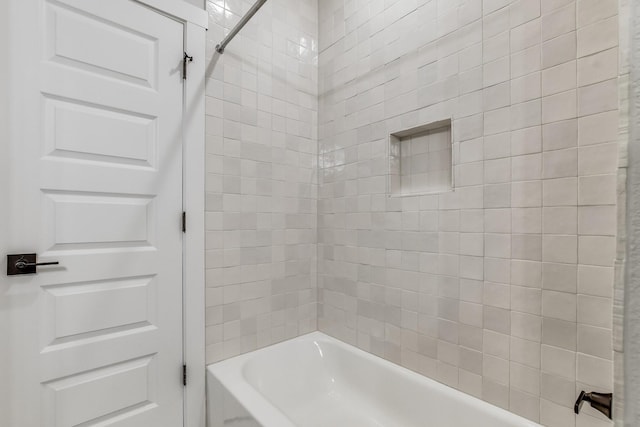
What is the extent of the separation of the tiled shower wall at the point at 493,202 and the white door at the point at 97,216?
1044mm

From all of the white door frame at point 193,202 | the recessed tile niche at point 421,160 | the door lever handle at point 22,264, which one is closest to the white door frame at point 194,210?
the white door frame at point 193,202

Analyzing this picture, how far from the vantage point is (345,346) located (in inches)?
76.3

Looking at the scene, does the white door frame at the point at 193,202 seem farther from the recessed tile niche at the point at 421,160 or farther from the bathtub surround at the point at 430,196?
the recessed tile niche at the point at 421,160

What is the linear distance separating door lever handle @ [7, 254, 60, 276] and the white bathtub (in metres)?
0.93

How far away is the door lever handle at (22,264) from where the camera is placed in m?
1.18

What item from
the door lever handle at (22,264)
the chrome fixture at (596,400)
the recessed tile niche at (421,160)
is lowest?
the chrome fixture at (596,400)

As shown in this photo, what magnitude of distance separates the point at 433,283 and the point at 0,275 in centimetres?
180

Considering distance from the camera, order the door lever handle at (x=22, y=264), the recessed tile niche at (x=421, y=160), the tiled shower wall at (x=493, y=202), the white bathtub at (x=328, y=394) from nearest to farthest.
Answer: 1. the tiled shower wall at (x=493, y=202)
2. the door lever handle at (x=22, y=264)
3. the white bathtub at (x=328, y=394)
4. the recessed tile niche at (x=421, y=160)

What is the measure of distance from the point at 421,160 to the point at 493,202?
45 cm

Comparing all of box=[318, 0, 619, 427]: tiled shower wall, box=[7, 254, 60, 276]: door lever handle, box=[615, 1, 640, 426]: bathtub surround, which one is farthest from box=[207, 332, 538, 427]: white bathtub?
box=[615, 1, 640, 426]: bathtub surround

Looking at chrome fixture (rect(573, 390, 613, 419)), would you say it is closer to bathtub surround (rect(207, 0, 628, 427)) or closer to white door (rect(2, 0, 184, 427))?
bathtub surround (rect(207, 0, 628, 427))

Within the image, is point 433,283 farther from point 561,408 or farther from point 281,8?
point 281,8

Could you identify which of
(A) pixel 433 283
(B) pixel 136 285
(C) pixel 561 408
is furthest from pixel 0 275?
(C) pixel 561 408

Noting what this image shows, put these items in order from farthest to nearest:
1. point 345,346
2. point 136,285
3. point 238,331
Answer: point 345,346 → point 238,331 → point 136,285
